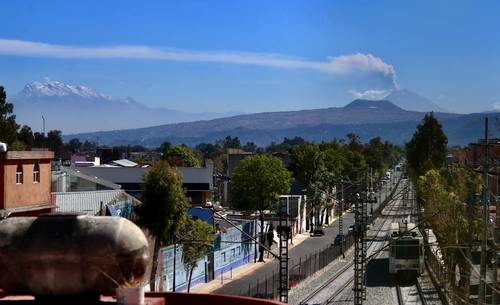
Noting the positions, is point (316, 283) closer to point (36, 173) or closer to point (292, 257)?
point (292, 257)

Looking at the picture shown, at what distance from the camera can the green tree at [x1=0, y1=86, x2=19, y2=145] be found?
6003 centimetres

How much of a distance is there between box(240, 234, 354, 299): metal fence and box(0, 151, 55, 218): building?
11700mm

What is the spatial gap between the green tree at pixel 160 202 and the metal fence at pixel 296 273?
6.03 m

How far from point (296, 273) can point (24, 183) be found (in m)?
22.5

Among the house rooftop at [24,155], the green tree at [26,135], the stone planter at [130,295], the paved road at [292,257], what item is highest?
the green tree at [26,135]

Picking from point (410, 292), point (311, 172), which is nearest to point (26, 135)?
point (311, 172)

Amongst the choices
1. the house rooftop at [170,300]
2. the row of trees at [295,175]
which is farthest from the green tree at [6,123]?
the house rooftop at [170,300]

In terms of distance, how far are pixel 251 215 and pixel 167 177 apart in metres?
31.3

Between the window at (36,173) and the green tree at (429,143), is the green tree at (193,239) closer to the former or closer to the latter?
the window at (36,173)

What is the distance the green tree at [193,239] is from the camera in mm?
36656

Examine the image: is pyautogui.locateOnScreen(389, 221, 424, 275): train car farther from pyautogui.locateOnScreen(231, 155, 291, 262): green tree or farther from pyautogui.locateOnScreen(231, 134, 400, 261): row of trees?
pyautogui.locateOnScreen(231, 155, 291, 262): green tree

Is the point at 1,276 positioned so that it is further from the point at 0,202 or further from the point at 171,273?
the point at 171,273

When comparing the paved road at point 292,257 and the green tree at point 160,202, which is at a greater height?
the green tree at point 160,202

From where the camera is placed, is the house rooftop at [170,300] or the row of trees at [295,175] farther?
the row of trees at [295,175]
